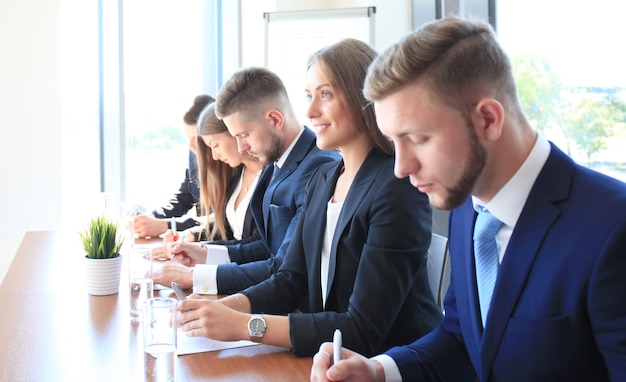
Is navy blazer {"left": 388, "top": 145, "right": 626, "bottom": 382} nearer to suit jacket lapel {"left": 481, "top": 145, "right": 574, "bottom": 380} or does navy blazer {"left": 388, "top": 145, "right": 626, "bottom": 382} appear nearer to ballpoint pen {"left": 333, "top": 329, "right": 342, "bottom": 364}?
suit jacket lapel {"left": 481, "top": 145, "right": 574, "bottom": 380}

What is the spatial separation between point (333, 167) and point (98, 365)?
3.11ft

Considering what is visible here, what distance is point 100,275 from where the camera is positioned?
197cm

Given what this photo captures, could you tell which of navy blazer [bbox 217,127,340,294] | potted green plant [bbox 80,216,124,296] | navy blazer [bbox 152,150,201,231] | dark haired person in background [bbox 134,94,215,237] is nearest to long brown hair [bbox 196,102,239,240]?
dark haired person in background [bbox 134,94,215,237]

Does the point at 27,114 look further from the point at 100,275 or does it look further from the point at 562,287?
Result: the point at 562,287

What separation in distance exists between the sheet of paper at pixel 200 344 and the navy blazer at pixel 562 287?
0.58m

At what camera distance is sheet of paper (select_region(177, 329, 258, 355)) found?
1.44 meters

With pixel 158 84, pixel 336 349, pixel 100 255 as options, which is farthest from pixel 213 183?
pixel 158 84

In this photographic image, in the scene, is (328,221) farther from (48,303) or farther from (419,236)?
(48,303)

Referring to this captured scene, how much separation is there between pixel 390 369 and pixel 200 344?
459 millimetres

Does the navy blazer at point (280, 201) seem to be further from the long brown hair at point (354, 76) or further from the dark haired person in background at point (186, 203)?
the dark haired person in background at point (186, 203)

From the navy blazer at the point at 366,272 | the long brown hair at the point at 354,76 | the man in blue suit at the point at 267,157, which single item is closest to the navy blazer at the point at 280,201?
the man in blue suit at the point at 267,157

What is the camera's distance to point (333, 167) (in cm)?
200

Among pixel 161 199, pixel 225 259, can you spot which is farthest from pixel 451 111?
pixel 161 199

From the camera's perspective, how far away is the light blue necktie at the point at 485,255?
4.09 ft
